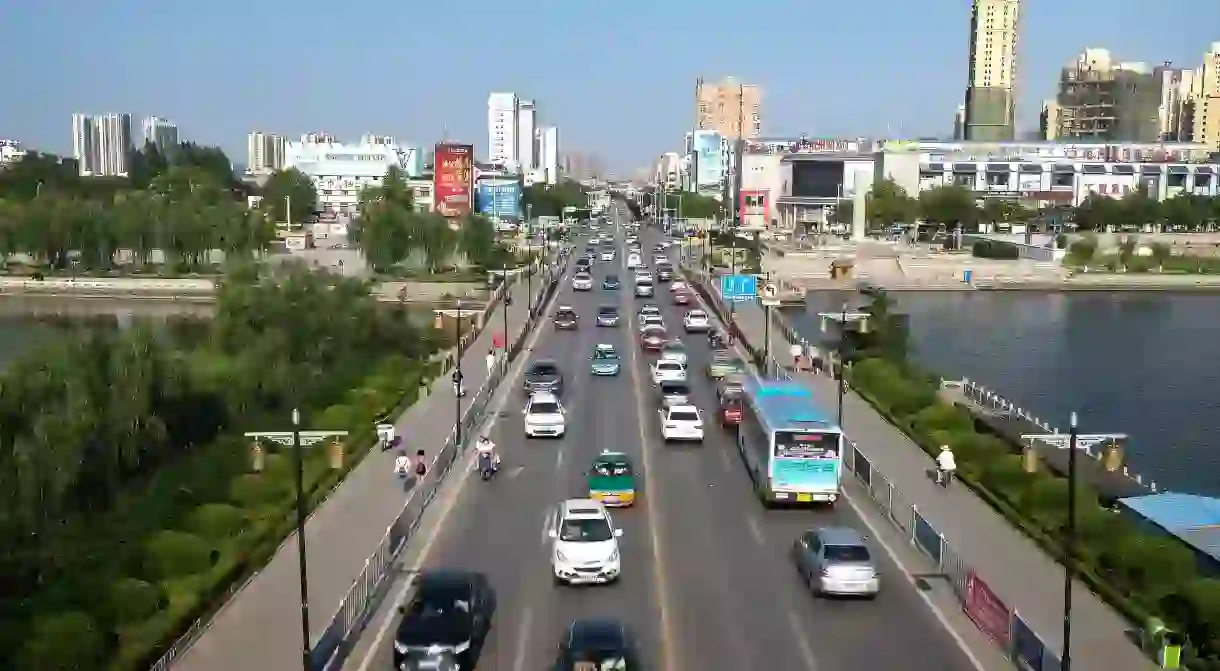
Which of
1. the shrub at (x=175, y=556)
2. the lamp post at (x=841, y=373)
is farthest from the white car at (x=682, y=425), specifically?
the shrub at (x=175, y=556)

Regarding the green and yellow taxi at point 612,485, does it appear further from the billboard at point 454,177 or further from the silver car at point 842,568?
the billboard at point 454,177

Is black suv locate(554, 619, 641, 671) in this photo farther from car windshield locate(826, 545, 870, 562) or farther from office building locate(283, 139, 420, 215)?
office building locate(283, 139, 420, 215)

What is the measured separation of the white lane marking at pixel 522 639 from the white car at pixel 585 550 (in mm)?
857

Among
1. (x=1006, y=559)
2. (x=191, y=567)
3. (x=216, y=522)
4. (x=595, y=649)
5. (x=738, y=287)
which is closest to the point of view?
(x=595, y=649)

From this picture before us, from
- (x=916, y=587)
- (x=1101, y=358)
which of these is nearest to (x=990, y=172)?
(x=1101, y=358)

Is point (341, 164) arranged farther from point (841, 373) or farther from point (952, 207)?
point (841, 373)

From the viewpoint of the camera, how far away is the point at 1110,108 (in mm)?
144375

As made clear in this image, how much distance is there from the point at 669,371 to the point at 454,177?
6089cm

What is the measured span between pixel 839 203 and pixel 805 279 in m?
42.6

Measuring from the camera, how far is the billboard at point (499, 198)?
108875 millimetres

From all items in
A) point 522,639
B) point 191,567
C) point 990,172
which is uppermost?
point 990,172


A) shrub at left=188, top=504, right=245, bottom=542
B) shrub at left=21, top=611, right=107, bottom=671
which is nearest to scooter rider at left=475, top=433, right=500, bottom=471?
shrub at left=188, top=504, right=245, bottom=542

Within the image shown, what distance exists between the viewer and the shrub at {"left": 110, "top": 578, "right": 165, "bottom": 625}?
12.9 metres

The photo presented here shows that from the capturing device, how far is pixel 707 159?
17688cm
